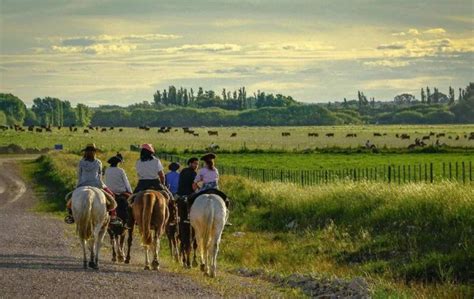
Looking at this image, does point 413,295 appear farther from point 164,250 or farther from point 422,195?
point 164,250

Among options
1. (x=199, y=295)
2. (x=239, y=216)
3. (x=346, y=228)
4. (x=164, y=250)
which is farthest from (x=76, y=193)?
(x=239, y=216)

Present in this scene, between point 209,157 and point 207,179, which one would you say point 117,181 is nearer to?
point 207,179

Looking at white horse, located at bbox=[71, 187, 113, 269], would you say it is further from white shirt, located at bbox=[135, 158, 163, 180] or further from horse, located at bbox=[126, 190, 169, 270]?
white shirt, located at bbox=[135, 158, 163, 180]

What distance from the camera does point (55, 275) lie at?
1922cm

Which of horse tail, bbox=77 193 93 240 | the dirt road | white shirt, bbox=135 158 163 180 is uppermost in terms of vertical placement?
white shirt, bbox=135 158 163 180

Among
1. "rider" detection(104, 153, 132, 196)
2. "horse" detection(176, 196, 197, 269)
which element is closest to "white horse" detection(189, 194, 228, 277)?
"horse" detection(176, 196, 197, 269)

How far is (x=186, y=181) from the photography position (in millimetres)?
23234

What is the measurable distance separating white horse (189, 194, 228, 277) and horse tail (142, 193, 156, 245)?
105cm

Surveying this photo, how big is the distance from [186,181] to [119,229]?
2.01 m

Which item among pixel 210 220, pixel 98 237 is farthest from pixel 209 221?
pixel 98 237

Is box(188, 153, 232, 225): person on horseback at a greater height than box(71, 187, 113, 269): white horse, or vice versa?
box(188, 153, 232, 225): person on horseback

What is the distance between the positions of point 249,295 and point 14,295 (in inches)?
166

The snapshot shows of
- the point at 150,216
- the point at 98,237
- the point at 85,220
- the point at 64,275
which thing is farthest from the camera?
the point at 150,216

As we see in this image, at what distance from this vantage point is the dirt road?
1733 centimetres
